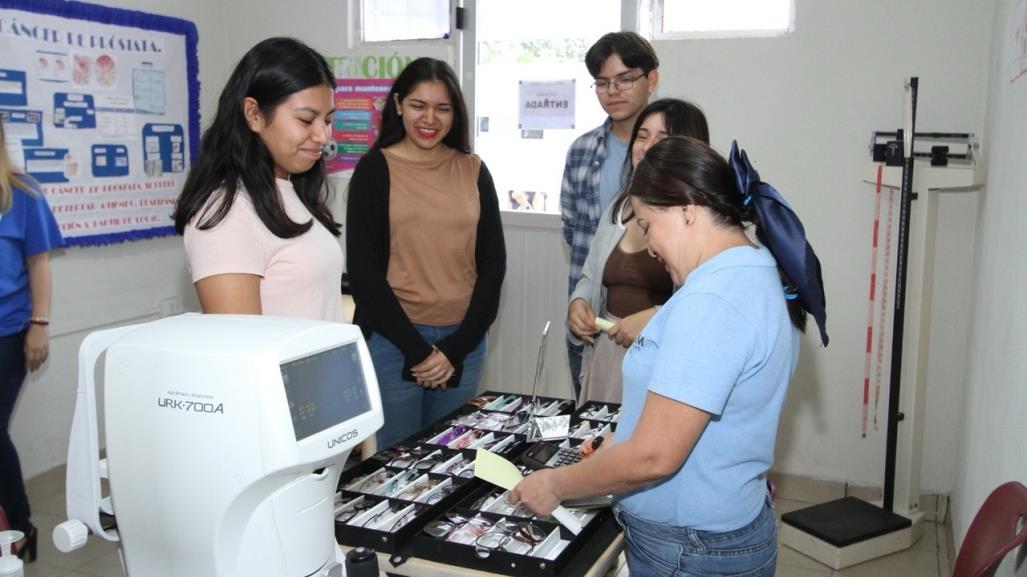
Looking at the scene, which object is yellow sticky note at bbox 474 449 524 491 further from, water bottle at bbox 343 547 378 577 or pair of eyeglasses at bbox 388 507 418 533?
water bottle at bbox 343 547 378 577

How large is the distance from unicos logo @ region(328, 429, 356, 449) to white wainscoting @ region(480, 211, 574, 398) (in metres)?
2.61

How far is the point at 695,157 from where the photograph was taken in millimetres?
1310

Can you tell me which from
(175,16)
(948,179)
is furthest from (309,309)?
(175,16)

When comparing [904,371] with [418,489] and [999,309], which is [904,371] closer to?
[999,309]

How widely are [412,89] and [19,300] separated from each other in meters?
1.46

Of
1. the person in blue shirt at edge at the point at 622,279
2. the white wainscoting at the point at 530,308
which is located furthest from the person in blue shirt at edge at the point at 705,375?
the white wainscoting at the point at 530,308

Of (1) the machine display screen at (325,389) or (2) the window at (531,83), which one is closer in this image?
(1) the machine display screen at (325,389)

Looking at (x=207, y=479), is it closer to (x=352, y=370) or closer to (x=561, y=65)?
(x=352, y=370)

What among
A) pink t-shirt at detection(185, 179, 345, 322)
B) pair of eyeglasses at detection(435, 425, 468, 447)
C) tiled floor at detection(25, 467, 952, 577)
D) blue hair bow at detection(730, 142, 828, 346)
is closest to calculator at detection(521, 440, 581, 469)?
pair of eyeglasses at detection(435, 425, 468, 447)

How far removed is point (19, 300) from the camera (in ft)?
9.04

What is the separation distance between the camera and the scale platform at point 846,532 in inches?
110

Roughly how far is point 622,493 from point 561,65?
256 cm

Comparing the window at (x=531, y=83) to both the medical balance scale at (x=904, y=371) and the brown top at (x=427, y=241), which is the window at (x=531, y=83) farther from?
the brown top at (x=427, y=241)

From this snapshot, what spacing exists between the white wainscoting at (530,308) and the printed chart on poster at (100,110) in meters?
1.55
